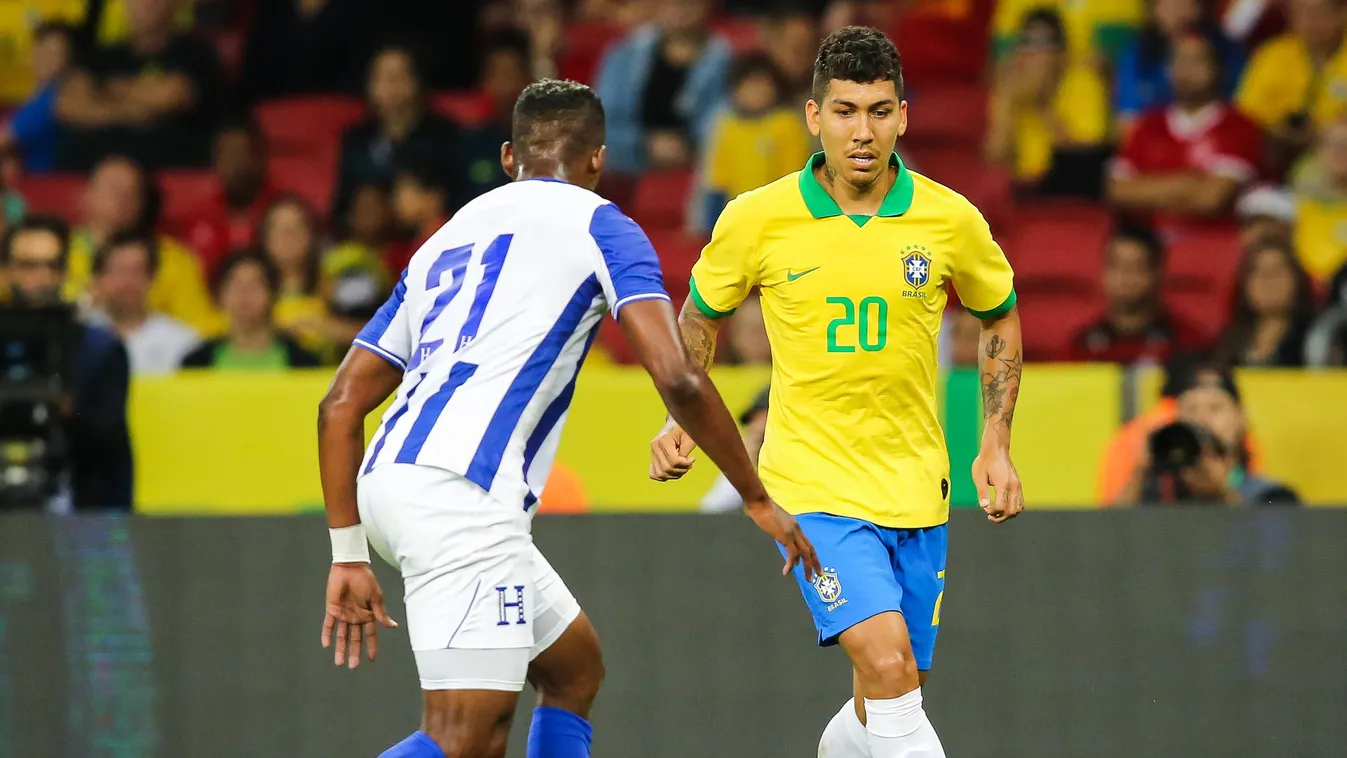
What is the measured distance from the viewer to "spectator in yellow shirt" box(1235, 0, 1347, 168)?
958 cm

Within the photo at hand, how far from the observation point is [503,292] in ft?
13.6

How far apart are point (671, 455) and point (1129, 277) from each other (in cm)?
432

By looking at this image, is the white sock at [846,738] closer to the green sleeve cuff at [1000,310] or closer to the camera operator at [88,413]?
the green sleeve cuff at [1000,310]

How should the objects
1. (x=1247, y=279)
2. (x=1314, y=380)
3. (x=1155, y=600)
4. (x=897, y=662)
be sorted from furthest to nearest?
(x=1247, y=279)
(x=1314, y=380)
(x=1155, y=600)
(x=897, y=662)

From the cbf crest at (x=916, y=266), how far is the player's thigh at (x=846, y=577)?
2.15ft

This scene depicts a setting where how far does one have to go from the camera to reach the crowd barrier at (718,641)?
6.08 m

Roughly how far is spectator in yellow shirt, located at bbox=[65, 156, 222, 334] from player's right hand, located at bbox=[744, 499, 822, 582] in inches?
227

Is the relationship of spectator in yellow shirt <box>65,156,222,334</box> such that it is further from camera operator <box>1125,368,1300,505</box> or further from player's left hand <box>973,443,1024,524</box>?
player's left hand <box>973,443,1024,524</box>

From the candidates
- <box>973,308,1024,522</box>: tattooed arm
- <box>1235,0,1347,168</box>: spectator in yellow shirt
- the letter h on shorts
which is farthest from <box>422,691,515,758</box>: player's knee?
<box>1235,0,1347,168</box>: spectator in yellow shirt

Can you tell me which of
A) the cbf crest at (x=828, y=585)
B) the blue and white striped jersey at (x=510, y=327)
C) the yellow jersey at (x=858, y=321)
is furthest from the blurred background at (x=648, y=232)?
the blue and white striped jersey at (x=510, y=327)

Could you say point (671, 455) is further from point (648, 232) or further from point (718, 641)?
point (648, 232)

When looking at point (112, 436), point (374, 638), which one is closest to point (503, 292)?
point (374, 638)

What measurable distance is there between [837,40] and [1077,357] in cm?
389

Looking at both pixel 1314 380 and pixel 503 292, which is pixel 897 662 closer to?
pixel 503 292
